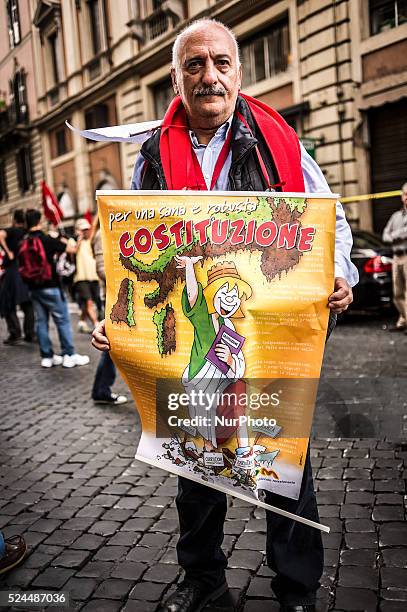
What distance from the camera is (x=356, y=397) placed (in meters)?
4.85

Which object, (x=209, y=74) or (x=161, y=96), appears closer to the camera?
(x=209, y=74)

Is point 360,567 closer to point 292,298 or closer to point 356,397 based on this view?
point 292,298

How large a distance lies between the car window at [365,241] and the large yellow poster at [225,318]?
7.78m

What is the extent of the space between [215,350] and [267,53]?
48.2 ft

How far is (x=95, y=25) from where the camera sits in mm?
21250

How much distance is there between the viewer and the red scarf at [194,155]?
1951 millimetres

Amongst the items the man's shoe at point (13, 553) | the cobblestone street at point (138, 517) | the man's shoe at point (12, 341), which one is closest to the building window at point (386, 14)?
the man's shoe at point (12, 341)

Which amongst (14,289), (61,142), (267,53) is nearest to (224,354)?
(14,289)

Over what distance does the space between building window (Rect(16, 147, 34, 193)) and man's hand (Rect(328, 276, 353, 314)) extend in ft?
88.8

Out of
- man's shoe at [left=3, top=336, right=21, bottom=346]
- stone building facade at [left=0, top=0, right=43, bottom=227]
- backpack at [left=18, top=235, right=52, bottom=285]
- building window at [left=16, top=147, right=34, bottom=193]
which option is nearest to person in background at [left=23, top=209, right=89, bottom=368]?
backpack at [left=18, top=235, right=52, bottom=285]

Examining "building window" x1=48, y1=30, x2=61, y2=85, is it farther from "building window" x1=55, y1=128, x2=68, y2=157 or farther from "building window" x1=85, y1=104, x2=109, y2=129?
"building window" x1=85, y1=104, x2=109, y2=129

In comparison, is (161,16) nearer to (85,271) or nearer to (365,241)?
(365,241)

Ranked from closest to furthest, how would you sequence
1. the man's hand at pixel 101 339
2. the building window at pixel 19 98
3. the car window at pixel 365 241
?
the man's hand at pixel 101 339, the car window at pixel 365 241, the building window at pixel 19 98

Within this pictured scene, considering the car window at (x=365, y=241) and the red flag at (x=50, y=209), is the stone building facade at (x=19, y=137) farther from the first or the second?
the car window at (x=365, y=241)
